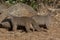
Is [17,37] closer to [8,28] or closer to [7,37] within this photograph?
[7,37]

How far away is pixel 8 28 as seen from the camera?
7891 millimetres

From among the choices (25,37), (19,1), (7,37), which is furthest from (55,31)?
(19,1)

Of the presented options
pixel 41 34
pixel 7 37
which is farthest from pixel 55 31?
pixel 7 37

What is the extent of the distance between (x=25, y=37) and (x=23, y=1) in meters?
4.00

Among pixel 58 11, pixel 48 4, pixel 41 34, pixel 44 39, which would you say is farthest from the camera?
pixel 48 4

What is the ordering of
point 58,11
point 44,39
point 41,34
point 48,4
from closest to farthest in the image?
point 44,39 → point 41,34 → point 58,11 → point 48,4

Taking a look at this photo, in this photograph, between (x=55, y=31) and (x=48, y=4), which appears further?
(x=48, y=4)

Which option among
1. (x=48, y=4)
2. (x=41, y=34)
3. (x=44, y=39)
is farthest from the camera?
(x=48, y=4)

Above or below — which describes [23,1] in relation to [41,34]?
above

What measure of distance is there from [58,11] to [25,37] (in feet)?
12.6

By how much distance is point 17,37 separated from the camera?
280 inches

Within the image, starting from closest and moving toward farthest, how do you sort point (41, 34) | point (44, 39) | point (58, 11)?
1. point (44, 39)
2. point (41, 34)
3. point (58, 11)

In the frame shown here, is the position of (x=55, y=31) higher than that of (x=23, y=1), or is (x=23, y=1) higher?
(x=23, y=1)

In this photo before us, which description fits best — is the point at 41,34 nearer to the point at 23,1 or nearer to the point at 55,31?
the point at 55,31
